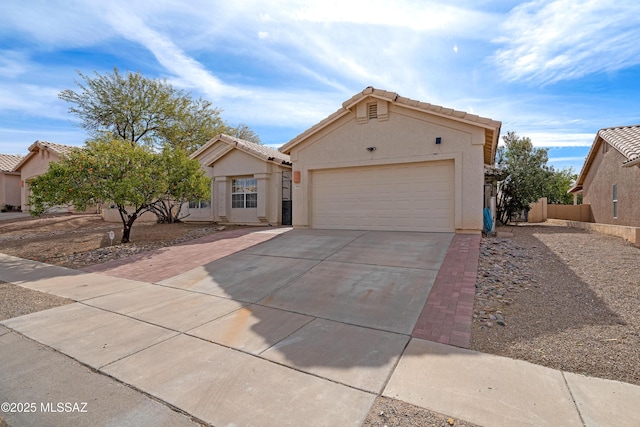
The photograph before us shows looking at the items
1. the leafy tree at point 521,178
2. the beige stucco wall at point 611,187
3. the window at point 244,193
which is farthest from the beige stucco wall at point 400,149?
the leafy tree at point 521,178

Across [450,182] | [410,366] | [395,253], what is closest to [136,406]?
[410,366]

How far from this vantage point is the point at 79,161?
1134 centimetres

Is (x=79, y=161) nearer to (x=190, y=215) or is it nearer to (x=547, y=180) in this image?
(x=190, y=215)

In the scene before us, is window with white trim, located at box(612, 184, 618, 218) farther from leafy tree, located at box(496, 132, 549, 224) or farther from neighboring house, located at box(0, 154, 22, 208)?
neighboring house, located at box(0, 154, 22, 208)

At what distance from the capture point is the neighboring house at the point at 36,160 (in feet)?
77.0

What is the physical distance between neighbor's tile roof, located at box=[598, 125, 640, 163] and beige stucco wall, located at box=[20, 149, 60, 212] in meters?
30.7

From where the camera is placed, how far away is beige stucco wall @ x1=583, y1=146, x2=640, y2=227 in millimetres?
13102

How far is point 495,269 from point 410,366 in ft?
14.0

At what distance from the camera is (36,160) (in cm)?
2530

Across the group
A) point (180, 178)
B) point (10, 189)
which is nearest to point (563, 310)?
point (180, 178)

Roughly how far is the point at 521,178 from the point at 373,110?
33.7ft

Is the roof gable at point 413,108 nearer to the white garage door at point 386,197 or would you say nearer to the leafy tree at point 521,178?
the white garage door at point 386,197

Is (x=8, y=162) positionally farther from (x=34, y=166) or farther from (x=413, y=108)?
(x=413, y=108)

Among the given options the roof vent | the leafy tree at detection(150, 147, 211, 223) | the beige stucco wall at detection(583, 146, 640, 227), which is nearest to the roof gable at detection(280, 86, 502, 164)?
the roof vent
